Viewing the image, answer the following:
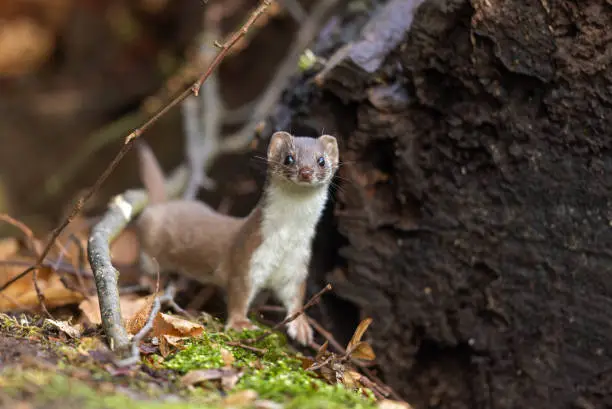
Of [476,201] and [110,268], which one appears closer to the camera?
[110,268]

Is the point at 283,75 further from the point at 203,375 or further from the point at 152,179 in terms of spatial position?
the point at 203,375

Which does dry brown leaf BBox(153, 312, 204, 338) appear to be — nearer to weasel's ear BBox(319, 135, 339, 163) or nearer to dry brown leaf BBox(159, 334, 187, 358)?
dry brown leaf BBox(159, 334, 187, 358)

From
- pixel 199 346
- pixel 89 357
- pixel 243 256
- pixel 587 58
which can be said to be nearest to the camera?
pixel 89 357

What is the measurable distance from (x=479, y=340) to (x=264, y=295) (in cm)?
123

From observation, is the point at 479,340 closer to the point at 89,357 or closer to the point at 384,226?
the point at 384,226

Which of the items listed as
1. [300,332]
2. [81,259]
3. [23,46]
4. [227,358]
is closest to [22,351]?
[227,358]

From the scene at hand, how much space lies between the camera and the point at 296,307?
12.3 ft

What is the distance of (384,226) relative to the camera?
12.4 ft

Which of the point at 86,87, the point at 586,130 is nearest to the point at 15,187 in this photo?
the point at 86,87

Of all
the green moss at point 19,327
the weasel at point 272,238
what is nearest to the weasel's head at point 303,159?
the weasel at point 272,238

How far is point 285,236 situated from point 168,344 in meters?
0.96

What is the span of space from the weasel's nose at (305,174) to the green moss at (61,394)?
1303 mm

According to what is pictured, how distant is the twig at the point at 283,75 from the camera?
5.65 meters

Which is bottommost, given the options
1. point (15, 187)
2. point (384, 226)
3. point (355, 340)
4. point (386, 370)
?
point (15, 187)
